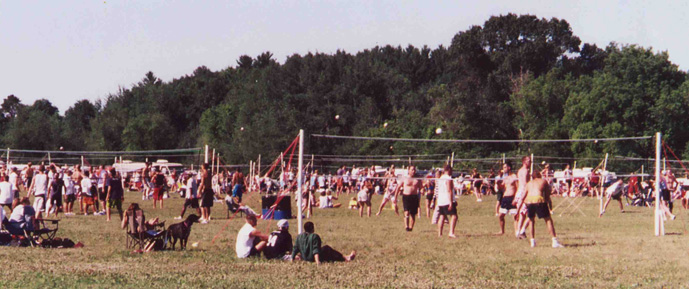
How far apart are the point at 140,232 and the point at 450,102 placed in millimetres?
51714

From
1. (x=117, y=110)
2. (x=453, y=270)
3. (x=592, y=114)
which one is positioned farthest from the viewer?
(x=117, y=110)

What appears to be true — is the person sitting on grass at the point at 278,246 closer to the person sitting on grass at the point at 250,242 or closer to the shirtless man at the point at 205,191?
the person sitting on grass at the point at 250,242

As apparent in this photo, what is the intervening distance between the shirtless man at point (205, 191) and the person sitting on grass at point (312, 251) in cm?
877

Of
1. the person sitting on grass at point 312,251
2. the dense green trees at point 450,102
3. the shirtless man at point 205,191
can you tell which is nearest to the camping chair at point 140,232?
the person sitting on grass at point 312,251

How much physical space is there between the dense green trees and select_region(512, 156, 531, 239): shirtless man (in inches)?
1529

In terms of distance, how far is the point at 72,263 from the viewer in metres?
13.1

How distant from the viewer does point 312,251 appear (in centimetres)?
1304

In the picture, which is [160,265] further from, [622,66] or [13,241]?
[622,66]

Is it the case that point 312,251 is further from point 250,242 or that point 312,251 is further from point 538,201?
point 538,201

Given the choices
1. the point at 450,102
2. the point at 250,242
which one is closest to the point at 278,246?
the point at 250,242

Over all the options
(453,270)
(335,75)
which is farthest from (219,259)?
(335,75)

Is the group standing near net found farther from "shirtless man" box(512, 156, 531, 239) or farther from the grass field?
the grass field

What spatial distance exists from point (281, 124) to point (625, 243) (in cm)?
5673

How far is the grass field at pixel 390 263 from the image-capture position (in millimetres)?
11062
